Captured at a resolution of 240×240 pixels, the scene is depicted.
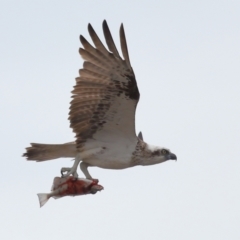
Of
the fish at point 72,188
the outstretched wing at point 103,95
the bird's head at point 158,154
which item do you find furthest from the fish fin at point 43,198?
the bird's head at point 158,154

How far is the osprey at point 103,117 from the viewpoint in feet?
51.0

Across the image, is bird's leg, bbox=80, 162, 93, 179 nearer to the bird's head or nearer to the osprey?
the osprey

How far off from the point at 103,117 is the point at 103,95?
14.5 inches

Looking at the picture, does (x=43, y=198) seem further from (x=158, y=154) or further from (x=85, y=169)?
(x=158, y=154)

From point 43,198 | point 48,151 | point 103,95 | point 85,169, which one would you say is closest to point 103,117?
point 103,95

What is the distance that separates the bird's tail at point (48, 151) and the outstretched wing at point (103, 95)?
0.15 m

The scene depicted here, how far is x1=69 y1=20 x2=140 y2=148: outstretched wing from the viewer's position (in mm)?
15531

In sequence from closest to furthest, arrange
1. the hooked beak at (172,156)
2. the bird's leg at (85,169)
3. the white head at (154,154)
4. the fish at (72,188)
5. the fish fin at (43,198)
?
the fish fin at (43,198)
the fish at (72,188)
the bird's leg at (85,169)
the white head at (154,154)
the hooked beak at (172,156)

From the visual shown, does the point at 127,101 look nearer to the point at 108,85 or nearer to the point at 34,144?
the point at 108,85

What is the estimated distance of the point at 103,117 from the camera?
15.9 metres

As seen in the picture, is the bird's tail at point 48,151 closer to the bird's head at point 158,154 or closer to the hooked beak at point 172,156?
the bird's head at point 158,154

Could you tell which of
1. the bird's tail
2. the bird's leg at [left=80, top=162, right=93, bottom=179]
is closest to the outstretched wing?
the bird's tail

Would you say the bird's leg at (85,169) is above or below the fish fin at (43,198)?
above

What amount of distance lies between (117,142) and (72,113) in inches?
34.3
